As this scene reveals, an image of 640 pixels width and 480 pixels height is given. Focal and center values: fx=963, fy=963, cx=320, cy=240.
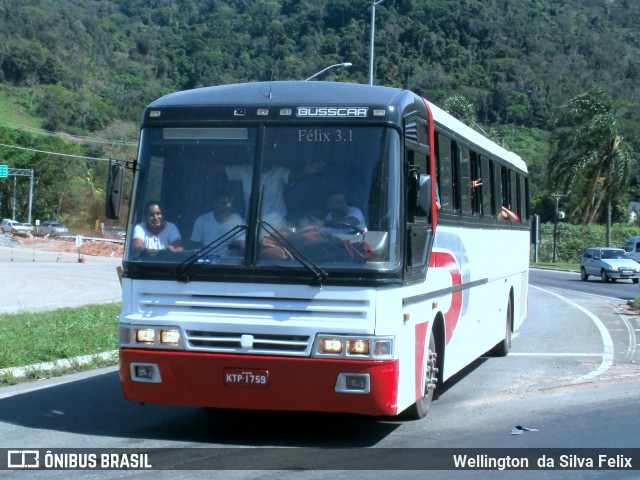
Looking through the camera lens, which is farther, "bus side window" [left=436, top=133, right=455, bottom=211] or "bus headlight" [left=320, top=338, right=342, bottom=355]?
"bus side window" [left=436, top=133, right=455, bottom=211]

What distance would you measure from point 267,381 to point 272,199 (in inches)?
60.3

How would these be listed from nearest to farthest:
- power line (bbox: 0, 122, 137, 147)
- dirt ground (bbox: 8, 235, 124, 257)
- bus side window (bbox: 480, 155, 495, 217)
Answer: bus side window (bbox: 480, 155, 495, 217) < dirt ground (bbox: 8, 235, 124, 257) < power line (bbox: 0, 122, 137, 147)

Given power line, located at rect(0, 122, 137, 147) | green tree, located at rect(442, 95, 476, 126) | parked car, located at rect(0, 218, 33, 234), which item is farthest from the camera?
power line, located at rect(0, 122, 137, 147)

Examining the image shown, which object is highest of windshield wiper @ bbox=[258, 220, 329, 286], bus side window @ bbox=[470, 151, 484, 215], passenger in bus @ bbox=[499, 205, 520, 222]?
bus side window @ bbox=[470, 151, 484, 215]

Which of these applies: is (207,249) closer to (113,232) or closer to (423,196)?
(423,196)

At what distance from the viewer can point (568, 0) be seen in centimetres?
16200

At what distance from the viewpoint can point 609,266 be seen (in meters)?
42.4

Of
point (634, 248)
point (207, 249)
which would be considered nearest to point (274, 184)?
point (207, 249)

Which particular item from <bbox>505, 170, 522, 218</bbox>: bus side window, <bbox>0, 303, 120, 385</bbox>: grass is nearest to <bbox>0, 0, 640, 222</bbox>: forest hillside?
<bbox>0, 303, 120, 385</bbox>: grass

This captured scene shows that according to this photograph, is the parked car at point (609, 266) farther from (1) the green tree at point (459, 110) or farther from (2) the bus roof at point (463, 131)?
(2) the bus roof at point (463, 131)

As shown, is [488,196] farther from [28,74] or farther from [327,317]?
[28,74]

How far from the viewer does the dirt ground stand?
212 ft

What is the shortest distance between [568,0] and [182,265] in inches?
6487

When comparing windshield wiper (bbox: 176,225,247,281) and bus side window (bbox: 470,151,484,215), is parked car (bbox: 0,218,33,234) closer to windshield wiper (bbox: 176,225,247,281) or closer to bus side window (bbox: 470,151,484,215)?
bus side window (bbox: 470,151,484,215)
